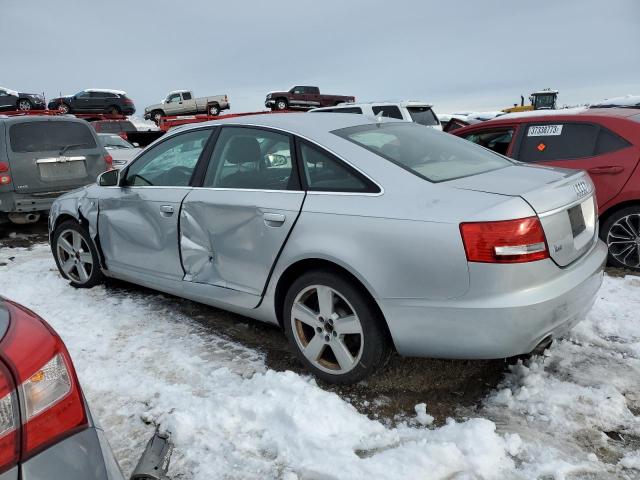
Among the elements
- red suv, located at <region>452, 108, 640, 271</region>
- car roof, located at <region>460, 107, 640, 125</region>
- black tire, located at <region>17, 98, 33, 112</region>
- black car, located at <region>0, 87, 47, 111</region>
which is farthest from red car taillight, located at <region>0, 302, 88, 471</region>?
black tire, located at <region>17, 98, 33, 112</region>

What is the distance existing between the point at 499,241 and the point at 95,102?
30.0 m

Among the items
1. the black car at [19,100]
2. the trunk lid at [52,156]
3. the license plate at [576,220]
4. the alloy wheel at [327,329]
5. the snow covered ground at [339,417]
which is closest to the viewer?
the snow covered ground at [339,417]

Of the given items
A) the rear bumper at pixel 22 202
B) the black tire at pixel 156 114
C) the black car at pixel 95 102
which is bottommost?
the rear bumper at pixel 22 202

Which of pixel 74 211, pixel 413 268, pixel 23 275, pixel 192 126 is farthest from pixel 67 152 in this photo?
pixel 413 268

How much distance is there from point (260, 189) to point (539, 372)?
6.33ft

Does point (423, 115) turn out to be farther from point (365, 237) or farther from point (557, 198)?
point (365, 237)

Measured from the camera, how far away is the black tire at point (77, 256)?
4.50 m

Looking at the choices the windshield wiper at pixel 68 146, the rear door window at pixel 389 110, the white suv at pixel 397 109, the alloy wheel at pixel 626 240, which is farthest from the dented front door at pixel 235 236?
the rear door window at pixel 389 110

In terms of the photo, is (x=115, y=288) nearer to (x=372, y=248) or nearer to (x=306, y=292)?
(x=306, y=292)

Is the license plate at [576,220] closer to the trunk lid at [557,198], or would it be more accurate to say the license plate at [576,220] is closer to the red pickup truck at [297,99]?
the trunk lid at [557,198]

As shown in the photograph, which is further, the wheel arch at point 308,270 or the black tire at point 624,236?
the black tire at point 624,236

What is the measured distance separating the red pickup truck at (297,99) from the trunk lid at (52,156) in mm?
24195

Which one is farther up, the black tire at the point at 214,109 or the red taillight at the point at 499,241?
the black tire at the point at 214,109

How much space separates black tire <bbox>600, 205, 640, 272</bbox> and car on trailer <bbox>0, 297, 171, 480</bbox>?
4694mm
